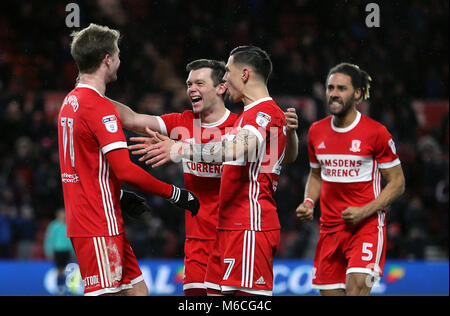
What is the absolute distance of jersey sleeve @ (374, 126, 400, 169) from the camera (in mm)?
5809

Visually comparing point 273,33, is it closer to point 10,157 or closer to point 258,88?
point 10,157

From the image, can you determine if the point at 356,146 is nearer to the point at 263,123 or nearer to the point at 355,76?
the point at 355,76

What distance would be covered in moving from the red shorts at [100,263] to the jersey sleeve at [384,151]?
8.34ft

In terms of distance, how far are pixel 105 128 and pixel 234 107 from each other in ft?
27.3

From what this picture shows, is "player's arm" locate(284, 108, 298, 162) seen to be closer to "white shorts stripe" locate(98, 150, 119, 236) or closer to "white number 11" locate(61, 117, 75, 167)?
"white shorts stripe" locate(98, 150, 119, 236)

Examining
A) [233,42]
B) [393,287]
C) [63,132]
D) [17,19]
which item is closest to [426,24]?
[233,42]

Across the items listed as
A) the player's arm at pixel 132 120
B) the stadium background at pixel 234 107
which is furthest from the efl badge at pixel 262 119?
the stadium background at pixel 234 107

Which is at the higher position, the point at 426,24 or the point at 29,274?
the point at 426,24

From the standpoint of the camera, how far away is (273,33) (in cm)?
1401

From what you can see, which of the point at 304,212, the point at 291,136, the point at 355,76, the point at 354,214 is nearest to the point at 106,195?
the point at 291,136

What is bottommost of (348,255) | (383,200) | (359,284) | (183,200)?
(359,284)

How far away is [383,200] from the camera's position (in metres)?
5.70

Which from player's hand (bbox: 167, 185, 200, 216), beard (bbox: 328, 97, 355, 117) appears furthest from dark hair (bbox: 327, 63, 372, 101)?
player's hand (bbox: 167, 185, 200, 216)

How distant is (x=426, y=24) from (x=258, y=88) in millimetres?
9806
